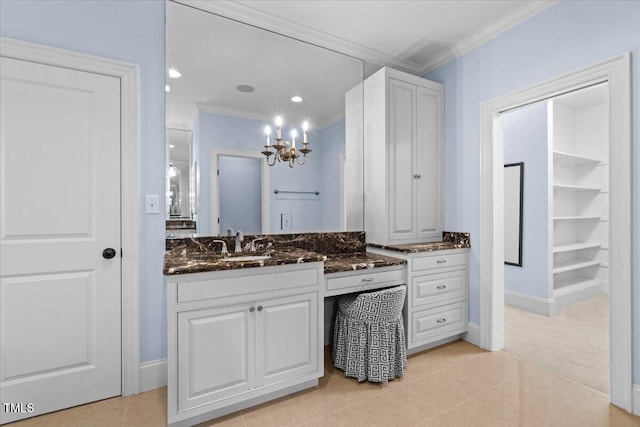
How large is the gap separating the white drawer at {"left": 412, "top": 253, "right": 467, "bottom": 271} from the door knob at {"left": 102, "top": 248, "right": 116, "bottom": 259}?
2106 millimetres

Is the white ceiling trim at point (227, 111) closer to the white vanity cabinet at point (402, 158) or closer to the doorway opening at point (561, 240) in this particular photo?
the white vanity cabinet at point (402, 158)

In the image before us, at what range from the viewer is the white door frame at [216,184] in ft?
7.70

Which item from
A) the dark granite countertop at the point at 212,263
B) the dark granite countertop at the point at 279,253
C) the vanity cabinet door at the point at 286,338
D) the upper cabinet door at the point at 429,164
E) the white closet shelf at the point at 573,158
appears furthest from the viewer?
the white closet shelf at the point at 573,158

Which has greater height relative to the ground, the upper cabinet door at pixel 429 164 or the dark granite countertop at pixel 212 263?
the upper cabinet door at pixel 429 164

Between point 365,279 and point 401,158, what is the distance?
1.20 m

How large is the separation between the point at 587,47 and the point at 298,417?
2.89 metres

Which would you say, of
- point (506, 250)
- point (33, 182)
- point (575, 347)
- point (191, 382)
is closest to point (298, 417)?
point (191, 382)

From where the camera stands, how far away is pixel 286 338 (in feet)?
6.17

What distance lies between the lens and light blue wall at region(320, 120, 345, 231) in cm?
277

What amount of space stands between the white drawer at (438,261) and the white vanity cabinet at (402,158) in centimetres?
32

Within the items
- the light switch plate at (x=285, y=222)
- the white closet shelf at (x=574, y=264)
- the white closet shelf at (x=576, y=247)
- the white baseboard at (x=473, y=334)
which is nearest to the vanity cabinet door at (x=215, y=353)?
the light switch plate at (x=285, y=222)

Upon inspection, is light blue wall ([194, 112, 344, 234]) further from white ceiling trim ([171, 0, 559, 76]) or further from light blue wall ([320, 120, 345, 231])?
white ceiling trim ([171, 0, 559, 76])

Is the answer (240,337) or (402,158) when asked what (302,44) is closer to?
(402,158)

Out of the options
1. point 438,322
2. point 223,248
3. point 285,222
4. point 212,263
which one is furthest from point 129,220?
point 438,322
